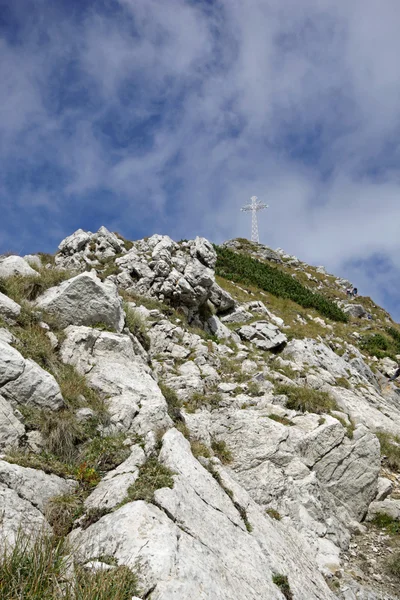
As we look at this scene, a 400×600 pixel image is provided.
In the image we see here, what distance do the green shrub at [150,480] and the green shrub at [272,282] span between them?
27.3 m

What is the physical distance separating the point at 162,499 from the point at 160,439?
70.9 inches

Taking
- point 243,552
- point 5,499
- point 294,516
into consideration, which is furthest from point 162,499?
point 294,516

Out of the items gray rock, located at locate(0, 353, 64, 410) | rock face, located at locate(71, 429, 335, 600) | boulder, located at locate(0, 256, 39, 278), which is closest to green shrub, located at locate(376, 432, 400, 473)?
rock face, located at locate(71, 429, 335, 600)

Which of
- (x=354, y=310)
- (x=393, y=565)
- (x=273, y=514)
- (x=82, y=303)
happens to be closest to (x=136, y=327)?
(x=82, y=303)

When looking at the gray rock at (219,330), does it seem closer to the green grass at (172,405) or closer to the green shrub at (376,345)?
the green grass at (172,405)

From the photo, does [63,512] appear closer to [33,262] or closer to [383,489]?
[383,489]

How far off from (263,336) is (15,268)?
12880 millimetres

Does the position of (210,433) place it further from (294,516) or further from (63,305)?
(63,305)

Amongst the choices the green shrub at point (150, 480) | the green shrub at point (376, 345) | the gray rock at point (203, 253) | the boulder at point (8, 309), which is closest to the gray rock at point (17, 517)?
the green shrub at point (150, 480)

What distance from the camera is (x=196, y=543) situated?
462 cm

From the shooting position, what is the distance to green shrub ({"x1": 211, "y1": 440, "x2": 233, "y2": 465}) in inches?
359

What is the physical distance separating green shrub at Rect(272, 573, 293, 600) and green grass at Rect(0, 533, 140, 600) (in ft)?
8.66

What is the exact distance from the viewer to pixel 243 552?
17.1 ft

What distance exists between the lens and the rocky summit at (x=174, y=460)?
4.17 metres
